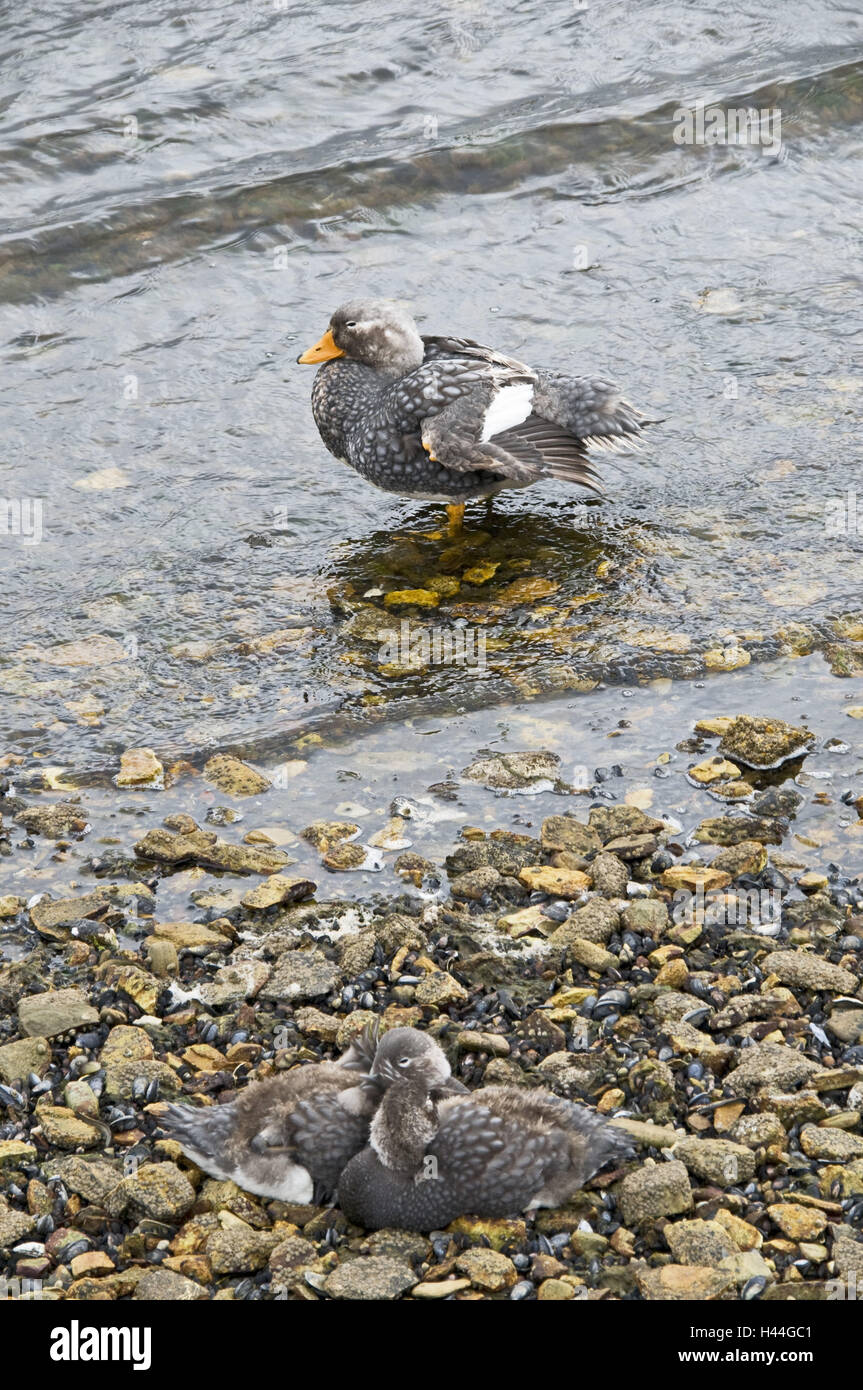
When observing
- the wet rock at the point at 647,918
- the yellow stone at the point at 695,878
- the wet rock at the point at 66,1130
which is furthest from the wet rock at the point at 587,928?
the wet rock at the point at 66,1130

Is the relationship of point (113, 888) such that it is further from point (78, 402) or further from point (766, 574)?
point (78, 402)

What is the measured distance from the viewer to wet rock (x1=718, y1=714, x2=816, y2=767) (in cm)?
663

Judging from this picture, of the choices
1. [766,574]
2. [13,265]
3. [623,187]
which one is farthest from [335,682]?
[623,187]

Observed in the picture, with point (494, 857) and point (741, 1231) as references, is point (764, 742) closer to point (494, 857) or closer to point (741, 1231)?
point (494, 857)

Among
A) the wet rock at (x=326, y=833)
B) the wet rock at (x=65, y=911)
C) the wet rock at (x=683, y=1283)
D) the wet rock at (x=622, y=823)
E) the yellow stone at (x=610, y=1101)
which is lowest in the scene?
the wet rock at (x=683, y=1283)

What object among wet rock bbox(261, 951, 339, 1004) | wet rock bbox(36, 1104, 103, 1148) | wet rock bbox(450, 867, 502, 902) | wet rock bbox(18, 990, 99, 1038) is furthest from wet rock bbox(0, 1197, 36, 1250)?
wet rock bbox(450, 867, 502, 902)

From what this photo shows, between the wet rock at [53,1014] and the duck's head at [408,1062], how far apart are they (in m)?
1.13

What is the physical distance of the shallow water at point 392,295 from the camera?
786cm

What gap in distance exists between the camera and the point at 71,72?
46.2 ft

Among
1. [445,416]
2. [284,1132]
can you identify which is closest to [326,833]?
[284,1132]

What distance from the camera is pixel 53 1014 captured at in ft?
16.9

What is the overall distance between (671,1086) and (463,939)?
1089 mm

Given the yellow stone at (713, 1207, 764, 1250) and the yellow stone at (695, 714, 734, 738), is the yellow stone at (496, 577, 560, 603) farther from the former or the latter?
the yellow stone at (713, 1207, 764, 1250)

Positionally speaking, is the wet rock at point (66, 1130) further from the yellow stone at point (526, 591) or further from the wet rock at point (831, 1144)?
the yellow stone at point (526, 591)
